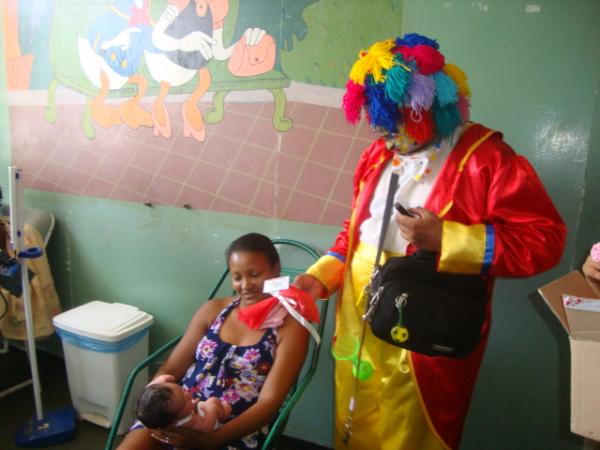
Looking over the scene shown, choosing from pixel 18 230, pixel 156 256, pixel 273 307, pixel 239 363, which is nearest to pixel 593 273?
pixel 273 307

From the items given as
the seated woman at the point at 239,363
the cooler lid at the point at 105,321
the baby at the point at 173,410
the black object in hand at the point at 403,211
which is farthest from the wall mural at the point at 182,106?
the baby at the point at 173,410

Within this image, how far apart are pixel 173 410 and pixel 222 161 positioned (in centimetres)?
118

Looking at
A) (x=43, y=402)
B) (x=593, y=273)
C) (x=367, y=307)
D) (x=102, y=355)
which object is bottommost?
(x=43, y=402)

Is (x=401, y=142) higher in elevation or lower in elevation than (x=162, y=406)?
higher

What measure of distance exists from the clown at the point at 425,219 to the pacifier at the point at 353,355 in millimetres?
12

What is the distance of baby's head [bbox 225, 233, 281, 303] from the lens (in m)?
1.52

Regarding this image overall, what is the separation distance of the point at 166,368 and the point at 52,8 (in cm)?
212

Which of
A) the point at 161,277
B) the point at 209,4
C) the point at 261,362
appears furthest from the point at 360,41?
the point at 161,277

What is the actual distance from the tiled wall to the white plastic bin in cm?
64

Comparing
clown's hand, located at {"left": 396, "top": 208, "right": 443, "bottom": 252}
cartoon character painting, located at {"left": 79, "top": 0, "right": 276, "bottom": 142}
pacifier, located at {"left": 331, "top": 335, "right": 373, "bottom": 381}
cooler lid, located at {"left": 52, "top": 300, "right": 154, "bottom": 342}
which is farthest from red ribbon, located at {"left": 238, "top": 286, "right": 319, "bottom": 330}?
cartoon character painting, located at {"left": 79, "top": 0, "right": 276, "bottom": 142}

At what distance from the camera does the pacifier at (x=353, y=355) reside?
4.13ft

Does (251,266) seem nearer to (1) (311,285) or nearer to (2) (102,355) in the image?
(1) (311,285)

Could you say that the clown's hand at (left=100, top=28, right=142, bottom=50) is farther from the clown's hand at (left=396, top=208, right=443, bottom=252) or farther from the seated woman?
the clown's hand at (left=396, top=208, right=443, bottom=252)

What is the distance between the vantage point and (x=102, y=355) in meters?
2.06
